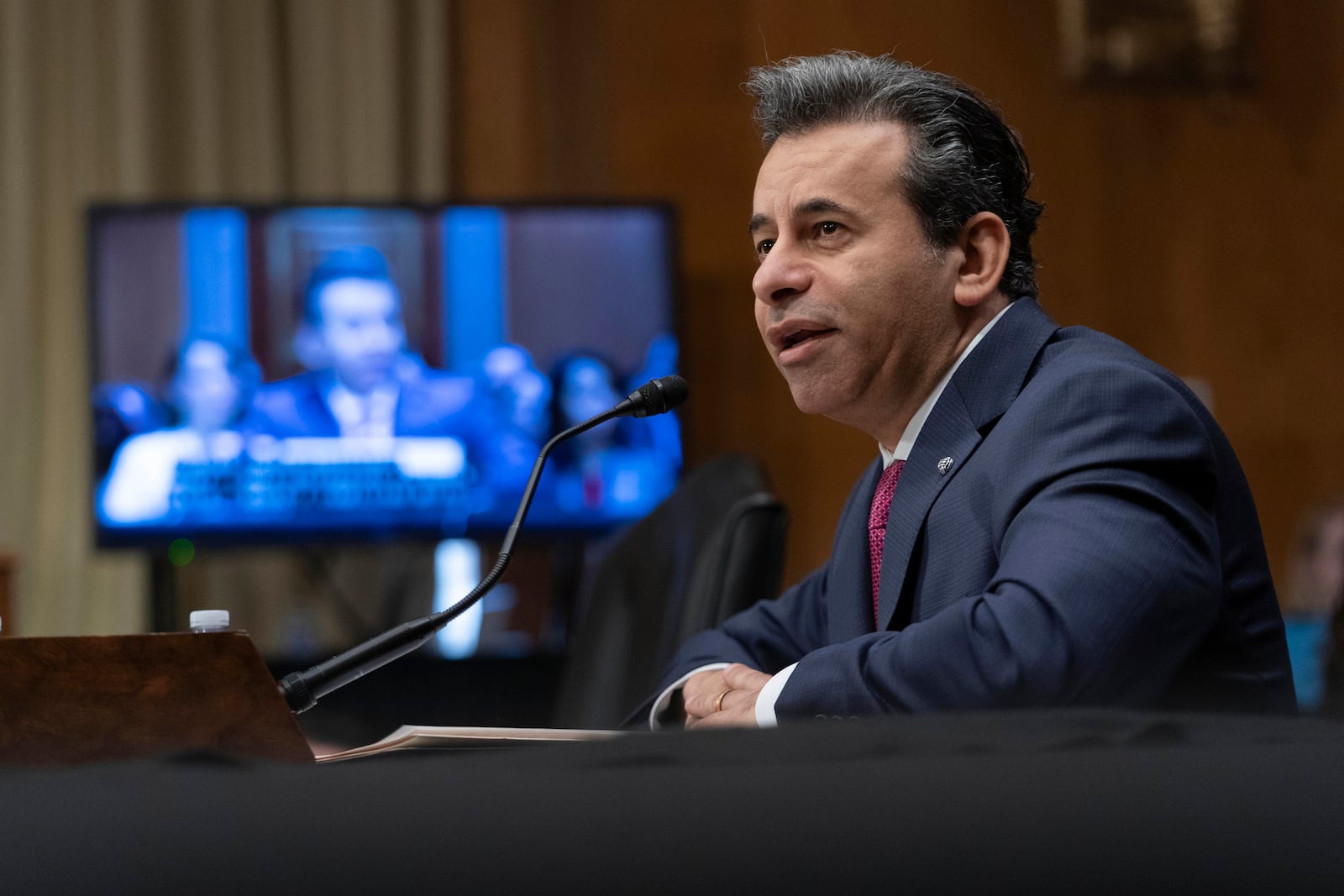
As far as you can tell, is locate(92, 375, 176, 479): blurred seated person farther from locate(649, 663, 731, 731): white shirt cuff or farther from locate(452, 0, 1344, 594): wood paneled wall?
locate(649, 663, 731, 731): white shirt cuff

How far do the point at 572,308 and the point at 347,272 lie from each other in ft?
1.87

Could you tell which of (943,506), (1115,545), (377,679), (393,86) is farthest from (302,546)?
(1115,545)

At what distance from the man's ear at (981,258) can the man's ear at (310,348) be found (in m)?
2.20

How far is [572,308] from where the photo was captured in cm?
338

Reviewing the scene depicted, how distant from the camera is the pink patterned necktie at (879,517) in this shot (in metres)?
1.38

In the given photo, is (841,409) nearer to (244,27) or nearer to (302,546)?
(302,546)

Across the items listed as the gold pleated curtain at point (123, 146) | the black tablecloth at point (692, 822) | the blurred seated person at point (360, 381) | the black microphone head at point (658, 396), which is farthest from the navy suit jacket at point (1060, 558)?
the gold pleated curtain at point (123, 146)

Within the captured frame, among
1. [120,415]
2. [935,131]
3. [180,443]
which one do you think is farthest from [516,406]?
[935,131]

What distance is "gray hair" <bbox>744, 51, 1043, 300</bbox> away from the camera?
1.37 m

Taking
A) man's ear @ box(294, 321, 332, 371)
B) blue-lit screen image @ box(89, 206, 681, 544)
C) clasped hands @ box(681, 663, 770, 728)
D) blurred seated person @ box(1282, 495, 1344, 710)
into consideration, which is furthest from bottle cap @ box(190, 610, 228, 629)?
blurred seated person @ box(1282, 495, 1344, 710)

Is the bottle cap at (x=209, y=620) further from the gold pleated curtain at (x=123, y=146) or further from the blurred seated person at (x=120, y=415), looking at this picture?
the gold pleated curtain at (x=123, y=146)

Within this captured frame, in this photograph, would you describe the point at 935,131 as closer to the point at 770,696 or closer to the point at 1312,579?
the point at 770,696

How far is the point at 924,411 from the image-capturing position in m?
1.40

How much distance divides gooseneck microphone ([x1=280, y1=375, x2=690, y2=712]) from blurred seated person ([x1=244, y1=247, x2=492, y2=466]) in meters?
1.88
